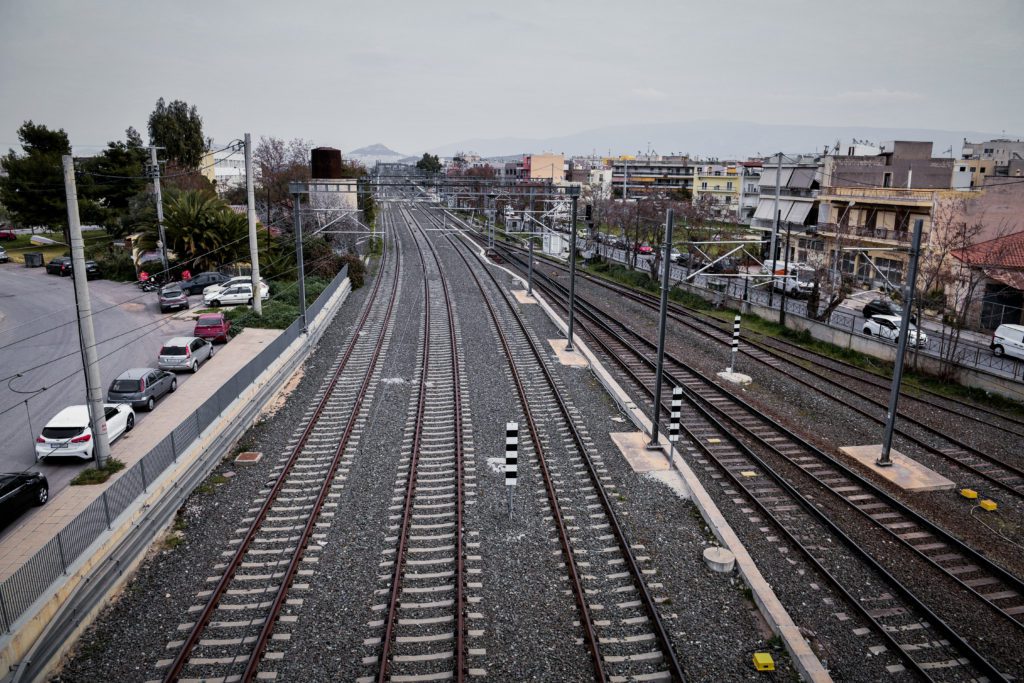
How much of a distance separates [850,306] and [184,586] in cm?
3825

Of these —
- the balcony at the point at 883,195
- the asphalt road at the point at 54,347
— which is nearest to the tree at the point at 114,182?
the asphalt road at the point at 54,347

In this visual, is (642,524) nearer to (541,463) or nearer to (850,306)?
(541,463)

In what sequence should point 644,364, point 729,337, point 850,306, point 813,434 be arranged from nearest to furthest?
point 813,434
point 644,364
point 729,337
point 850,306

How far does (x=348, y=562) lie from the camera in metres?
11.1

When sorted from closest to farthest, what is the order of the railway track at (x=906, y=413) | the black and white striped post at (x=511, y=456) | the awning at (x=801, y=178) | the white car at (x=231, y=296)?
the black and white striped post at (x=511, y=456)
the railway track at (x=906, y=413)
the white car at (x=231, y=296)
the awning at (x=801, y=178)

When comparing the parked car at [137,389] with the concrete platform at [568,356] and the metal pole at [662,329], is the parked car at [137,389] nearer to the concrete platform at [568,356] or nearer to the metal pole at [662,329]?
the concrete platform at [568,356]

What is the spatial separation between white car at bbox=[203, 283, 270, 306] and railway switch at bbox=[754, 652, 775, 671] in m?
29.9

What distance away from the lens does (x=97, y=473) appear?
14.1m

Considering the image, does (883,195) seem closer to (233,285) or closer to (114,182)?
(233,285)

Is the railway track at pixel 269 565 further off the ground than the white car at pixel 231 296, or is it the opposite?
the white car at pixel 231 296

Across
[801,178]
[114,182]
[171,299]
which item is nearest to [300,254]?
[171,299]

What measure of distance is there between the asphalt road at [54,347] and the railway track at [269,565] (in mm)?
4754

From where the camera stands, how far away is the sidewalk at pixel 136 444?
1156 cm

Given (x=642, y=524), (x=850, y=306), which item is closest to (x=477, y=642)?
(x=642, y=524)
